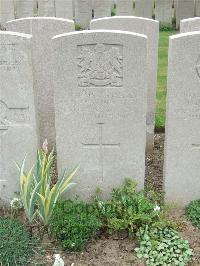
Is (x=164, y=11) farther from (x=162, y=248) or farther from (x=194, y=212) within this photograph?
(x=162, y=248)

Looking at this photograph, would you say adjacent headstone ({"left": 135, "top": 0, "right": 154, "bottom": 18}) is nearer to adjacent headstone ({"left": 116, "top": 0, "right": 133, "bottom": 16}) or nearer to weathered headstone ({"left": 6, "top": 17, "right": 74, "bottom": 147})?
adjacent headstone ({"left": 116, "top": 0, "right": 133, "bottom": 16})

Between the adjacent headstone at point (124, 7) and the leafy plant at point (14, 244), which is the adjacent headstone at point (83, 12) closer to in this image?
the adjacent headstone at point (124, 7)

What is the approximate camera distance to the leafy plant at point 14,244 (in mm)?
4055

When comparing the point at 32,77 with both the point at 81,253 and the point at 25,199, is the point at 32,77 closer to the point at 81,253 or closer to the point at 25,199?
the point at 25,199

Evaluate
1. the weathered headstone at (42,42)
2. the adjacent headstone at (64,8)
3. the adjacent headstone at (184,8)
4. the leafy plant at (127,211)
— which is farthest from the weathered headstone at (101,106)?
the adjacent headstone at (184,8)

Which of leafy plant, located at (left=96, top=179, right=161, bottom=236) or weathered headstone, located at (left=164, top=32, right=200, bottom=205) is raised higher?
weathered headstone, located at (left=164, top=32, right=200, bottom=205)

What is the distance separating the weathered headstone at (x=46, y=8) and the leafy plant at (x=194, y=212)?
8.95 metres

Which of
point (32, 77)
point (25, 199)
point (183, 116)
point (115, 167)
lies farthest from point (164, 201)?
point (32, 77)

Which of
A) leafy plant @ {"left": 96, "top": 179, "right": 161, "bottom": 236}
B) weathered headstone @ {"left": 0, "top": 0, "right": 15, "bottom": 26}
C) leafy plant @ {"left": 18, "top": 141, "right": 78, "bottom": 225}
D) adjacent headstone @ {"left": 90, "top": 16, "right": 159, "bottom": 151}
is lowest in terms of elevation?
leafy plant @ {"left": 96, "top": 179, "right": 161, "bottom": 236}

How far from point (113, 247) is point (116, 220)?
27 centimetres

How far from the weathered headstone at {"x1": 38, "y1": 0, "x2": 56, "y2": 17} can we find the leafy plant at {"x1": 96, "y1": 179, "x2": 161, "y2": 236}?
348 inches

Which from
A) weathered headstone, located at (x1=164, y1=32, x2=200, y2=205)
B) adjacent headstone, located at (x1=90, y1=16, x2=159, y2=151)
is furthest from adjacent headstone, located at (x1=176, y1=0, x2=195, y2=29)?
weathered headstone, located at (x1=164, y1=32, x2=200, y2=205)

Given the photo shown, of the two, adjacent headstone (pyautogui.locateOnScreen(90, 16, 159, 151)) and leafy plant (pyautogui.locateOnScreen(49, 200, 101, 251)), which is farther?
adjacent headstone (pyautogui.locateOnScreen(90, 16, 159, 151))

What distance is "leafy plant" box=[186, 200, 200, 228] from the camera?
4.68 metres
